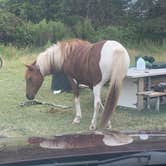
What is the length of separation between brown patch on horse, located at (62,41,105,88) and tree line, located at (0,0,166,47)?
46.3ft

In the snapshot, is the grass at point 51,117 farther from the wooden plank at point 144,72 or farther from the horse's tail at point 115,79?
the wooden plank at point 144,72

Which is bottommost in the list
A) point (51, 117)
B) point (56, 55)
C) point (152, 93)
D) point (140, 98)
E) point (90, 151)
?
point (51, 117)

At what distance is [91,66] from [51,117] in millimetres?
1321

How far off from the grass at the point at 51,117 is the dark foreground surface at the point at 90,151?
16.7 feet

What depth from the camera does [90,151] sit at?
2.43 m

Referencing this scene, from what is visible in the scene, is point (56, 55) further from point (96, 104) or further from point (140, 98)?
point (140, 98)

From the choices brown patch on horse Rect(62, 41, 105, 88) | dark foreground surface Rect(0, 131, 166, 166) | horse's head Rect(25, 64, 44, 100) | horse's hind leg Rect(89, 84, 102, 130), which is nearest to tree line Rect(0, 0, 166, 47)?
horse's head Rect(25, 64, 44, 100)

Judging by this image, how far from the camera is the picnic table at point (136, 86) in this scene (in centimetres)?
1075

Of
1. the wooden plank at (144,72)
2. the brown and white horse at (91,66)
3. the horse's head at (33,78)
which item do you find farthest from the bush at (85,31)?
the brown and white horse at (91,66)

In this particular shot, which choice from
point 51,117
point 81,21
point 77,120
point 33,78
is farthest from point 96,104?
point 81,21

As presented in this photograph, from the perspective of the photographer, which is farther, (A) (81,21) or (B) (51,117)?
(A) (81,21)

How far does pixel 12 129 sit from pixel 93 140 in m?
6.40

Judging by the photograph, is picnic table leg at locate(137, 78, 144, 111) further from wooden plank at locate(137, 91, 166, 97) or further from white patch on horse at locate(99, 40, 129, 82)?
white patch on horse at locate(99, 40, 129, 82)

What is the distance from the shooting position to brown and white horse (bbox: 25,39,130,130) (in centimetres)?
901
